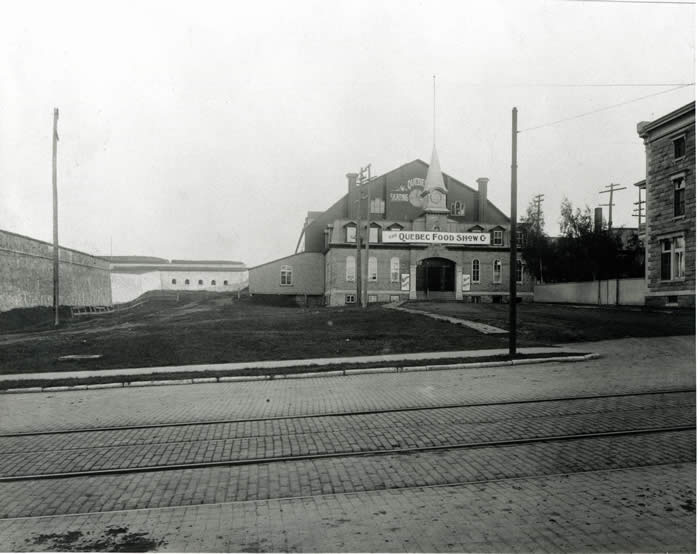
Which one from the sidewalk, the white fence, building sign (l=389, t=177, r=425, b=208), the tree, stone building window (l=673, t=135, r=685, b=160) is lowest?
the sidewalk

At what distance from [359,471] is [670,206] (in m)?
27.1

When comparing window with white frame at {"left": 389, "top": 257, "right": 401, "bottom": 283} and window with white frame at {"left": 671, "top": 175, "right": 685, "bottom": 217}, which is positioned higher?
window with white frame at {"left": 671, "top": 175, "right": 685, "bottom": 217}

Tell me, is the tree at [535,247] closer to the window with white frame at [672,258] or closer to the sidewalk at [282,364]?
the window with white frame at [672,258]

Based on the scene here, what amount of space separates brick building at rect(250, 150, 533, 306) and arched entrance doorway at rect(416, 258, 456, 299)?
0.28 ft

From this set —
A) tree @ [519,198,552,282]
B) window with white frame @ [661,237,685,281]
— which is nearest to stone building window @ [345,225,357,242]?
tree @ [519,198,552,282]

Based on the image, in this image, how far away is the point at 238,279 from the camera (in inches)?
3177

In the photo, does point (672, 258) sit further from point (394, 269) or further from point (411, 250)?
point (394, 269)

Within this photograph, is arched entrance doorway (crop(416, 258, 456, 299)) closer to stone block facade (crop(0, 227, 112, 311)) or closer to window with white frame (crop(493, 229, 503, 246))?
window with white frame (crop(493, 229, 503, 246))

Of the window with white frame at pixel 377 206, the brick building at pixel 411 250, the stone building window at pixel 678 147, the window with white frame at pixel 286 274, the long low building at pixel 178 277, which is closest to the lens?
the stone building window at pixel 678 147

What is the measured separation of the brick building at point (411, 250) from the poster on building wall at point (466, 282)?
0.09m

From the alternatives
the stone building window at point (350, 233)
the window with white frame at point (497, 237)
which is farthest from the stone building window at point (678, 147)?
the stone building window at point (350, 233)

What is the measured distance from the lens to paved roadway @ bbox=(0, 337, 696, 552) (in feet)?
13.6

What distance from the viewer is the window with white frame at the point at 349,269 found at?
45.9 meters

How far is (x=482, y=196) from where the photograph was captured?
52531 mm
